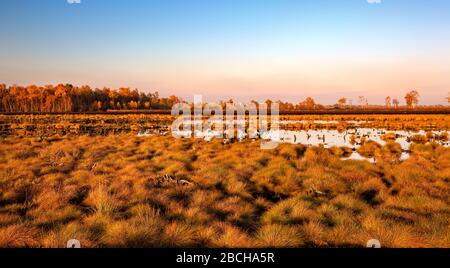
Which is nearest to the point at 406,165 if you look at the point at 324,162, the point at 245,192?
the point at 324,162

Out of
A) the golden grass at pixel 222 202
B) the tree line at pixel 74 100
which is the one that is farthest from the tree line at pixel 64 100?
the golden grass at pixel 222 202

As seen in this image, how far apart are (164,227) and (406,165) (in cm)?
1080

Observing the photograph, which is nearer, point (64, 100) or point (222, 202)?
point (222, 202)

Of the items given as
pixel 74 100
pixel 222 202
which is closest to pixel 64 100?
pixel 74 100

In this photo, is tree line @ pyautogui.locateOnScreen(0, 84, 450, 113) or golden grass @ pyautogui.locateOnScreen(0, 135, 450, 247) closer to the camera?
golden grass @ pyautogui.locateOnScreen(0, 135, 450, 247)

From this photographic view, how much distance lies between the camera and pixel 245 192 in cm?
898

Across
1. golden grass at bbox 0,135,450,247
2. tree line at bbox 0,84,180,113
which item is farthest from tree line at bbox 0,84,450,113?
golden grass at bbox 0,135,450,247

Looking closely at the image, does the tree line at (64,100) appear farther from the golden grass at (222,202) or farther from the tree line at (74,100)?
the golden grass at (222,202)

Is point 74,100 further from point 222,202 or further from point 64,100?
point 222,202

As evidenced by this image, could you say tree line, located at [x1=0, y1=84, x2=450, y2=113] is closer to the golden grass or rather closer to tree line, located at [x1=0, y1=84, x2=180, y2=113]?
tree line, located at [x1=0, y1=84, x2=180, y2=113]

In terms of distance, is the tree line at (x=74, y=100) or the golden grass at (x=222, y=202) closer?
the golden grass at (x=222, y=202)

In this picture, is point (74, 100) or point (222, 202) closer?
point (222, 202)

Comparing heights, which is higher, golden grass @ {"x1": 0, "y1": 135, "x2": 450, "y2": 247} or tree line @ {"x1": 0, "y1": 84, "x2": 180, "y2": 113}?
tree line @ {"x1": 0, "y1": 84, "x2": 180, "y2": 113}
